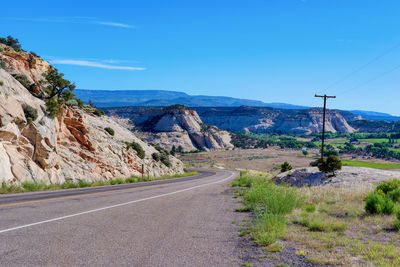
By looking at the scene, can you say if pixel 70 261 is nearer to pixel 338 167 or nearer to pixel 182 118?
pixel 338 167

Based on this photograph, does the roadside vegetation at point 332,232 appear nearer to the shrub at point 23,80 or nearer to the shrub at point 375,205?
the shrub at point 375,205

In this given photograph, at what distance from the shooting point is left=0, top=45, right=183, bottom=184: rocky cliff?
18.4 m

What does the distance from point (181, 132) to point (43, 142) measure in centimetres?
10367

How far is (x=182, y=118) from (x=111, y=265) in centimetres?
12834

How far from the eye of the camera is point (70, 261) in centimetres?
505

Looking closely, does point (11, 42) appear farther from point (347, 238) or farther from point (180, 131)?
point (180, 131)

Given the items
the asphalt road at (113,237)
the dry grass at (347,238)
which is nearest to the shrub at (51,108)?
the asphalt road at (113,237)

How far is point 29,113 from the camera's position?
20875 millimetres

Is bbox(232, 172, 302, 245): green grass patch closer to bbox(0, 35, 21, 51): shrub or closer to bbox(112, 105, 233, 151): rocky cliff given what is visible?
bbox(0, 35, 21, 51): shrub

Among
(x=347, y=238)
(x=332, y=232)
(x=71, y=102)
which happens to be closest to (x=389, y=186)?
(x=332, y=232)

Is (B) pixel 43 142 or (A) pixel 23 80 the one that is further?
(A) pixel 23 80

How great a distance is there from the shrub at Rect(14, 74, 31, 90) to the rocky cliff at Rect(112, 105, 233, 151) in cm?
8527

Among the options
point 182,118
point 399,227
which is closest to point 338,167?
point 399,227

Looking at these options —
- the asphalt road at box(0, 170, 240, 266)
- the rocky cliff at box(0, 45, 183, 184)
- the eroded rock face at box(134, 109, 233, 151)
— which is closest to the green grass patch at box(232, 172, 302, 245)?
the asphalt road at box(0, 170, 240, 266)
